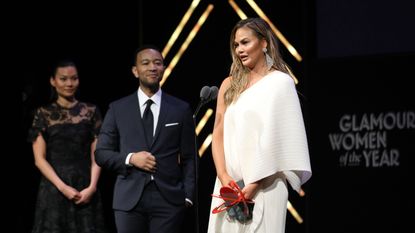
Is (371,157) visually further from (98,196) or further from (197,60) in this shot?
(98,196)

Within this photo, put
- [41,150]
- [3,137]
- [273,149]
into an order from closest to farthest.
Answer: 1. [273,149]
2. [41,150]
3. [3,137]

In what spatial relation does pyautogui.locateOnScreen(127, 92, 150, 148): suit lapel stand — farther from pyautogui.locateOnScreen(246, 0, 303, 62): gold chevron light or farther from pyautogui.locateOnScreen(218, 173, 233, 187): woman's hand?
pyautogui.locateOnScreen(246, 0, 303, 62): gold chevron light

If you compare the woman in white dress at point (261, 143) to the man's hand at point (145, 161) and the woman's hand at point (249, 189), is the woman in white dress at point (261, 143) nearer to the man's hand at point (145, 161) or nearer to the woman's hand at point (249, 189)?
the woman's hand at point (249, 189)

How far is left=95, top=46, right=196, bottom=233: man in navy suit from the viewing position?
4621 mm

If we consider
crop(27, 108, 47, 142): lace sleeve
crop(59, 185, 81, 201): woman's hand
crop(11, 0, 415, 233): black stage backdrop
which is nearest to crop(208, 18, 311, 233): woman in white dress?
crop(59, 185, 81, 201): woman's hand

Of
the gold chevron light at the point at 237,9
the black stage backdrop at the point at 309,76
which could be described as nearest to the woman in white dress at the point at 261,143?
the black stage backdrop at the point at 309,76

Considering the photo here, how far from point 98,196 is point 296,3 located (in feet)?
7.03

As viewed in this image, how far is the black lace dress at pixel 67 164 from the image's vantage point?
5543 millimetres

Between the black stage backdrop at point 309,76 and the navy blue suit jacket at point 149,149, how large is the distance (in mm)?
1554

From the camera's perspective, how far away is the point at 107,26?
6.64 meters

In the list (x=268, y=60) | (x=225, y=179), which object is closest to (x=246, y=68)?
(x=268, y=60)

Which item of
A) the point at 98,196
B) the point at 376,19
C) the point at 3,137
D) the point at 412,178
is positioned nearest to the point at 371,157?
the point at 412,178

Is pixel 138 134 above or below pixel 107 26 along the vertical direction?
below

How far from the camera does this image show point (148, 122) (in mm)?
4809
